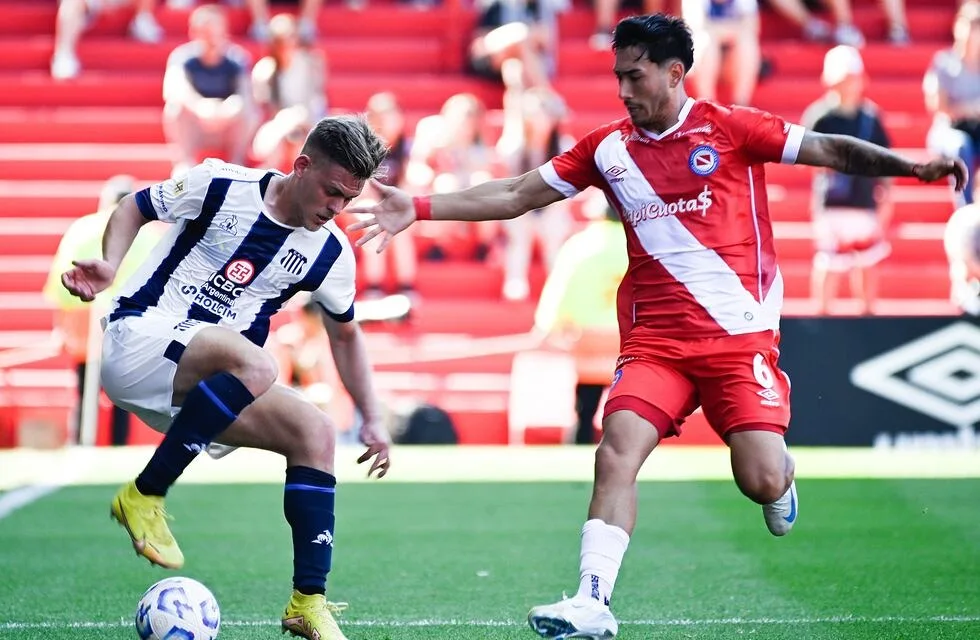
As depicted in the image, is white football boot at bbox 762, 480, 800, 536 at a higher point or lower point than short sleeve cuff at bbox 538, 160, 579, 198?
lower

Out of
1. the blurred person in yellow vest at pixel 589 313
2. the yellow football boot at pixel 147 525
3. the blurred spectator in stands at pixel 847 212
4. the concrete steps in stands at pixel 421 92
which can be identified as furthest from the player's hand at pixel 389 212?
the concrete steps in stands at pixel 421 92

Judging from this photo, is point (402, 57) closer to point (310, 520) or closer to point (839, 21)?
point (839, 21)

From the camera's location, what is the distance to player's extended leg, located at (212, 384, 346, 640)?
558 cm

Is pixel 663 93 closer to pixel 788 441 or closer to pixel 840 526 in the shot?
pixel 840 526

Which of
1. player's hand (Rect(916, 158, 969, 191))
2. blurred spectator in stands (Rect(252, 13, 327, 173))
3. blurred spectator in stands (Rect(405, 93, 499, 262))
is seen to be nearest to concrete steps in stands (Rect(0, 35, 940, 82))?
blurred spectator in stands (Rect(252, 13, 327, 173))

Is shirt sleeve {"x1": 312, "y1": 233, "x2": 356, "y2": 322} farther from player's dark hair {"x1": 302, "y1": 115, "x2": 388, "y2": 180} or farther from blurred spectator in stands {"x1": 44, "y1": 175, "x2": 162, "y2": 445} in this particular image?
blurred spectator in stands {"x1": 44, "y1": 175, "x2": 162, "y2": 445}

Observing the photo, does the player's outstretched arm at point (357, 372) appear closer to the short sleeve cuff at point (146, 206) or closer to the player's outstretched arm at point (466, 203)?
the player's outstretched arm at point (466, 203)

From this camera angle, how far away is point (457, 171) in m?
16.2

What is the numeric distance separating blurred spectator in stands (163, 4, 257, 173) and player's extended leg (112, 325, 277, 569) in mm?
10888

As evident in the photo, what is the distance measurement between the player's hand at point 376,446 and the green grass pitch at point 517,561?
0.63 m

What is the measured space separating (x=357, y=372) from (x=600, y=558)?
1476 mm

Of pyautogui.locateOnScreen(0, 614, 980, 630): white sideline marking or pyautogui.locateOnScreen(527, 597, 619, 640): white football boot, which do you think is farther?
pyautogui.locateOnScreen(0, 614, 980, 630): white sideline marking

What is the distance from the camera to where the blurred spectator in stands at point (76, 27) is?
1827 cm

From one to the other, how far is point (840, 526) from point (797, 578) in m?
1.73
